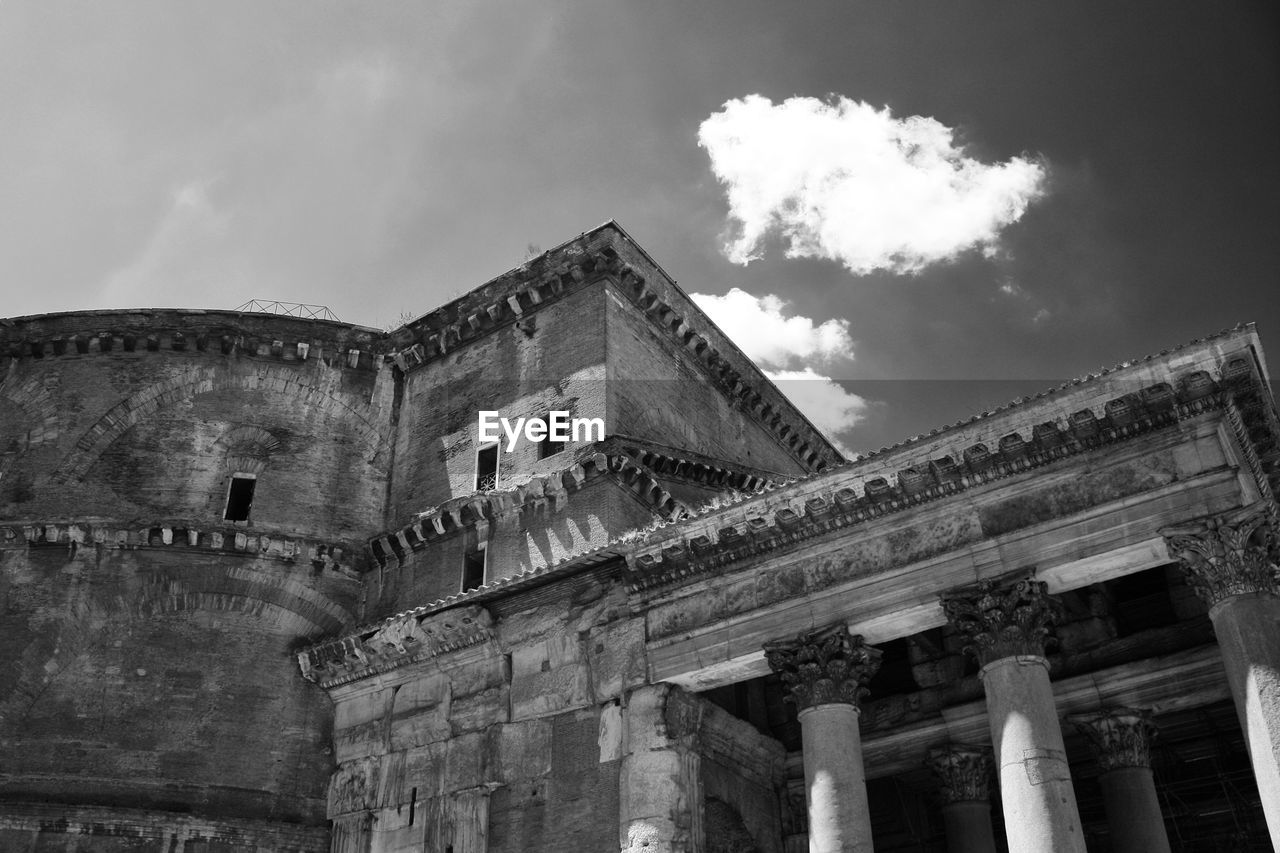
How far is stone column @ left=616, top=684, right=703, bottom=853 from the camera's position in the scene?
11.8 meters

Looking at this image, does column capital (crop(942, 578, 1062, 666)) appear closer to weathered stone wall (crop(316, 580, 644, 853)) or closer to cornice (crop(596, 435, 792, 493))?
weathered stone wall (crop(316, 580, 644, 853))

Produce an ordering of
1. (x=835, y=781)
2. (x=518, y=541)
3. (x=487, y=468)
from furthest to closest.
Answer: (x=487, y=468)
(x=518, y=541)
(x=835, y=781)

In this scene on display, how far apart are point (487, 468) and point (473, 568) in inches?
56.4

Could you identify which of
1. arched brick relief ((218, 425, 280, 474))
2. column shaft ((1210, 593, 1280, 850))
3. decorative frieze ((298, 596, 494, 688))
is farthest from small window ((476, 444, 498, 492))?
column shaft ((1210, 593, 1280, 850))

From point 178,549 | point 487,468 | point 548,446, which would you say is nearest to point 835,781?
point 548,446

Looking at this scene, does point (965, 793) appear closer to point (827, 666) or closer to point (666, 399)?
point (827, 666)

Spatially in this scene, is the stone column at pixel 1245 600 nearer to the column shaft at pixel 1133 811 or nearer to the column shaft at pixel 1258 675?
the column shaft at pixel 1258 675

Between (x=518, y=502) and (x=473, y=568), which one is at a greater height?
(x=518, y=502)

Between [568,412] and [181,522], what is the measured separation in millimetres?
5052

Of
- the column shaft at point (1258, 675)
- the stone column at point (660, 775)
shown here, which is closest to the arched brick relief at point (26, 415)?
the stone column at point (660, 775)

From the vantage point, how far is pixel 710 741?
1284 cm

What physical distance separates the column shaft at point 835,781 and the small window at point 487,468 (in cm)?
603

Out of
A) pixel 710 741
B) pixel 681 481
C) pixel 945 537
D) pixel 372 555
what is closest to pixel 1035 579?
pixel 945 537

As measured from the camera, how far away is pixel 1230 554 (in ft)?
32.8
